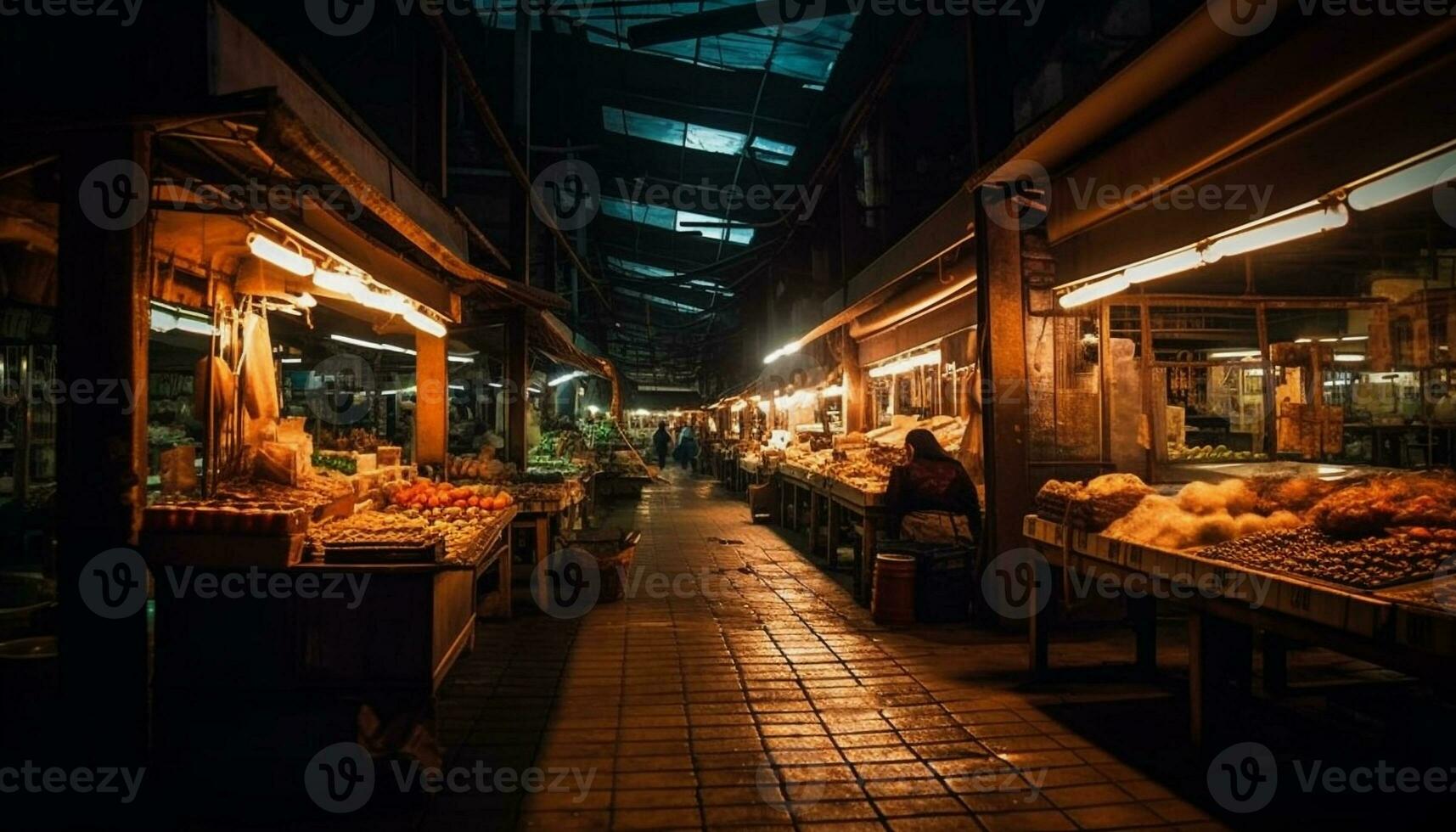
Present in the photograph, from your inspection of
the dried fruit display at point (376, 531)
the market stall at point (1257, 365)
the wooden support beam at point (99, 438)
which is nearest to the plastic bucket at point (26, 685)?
the wooden support beam at point (99, 438)

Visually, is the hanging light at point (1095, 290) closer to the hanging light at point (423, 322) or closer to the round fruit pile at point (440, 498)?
the round fruit pile at point (440, 498)

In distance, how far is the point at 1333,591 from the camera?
3285mm

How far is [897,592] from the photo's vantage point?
24.7ft

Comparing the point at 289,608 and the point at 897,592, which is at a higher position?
the point at 289,608

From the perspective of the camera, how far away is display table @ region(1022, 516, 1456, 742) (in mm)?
2949

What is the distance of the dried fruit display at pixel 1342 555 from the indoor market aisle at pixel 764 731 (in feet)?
4.62

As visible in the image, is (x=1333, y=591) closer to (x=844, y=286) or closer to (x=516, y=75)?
(x=844, y=286)

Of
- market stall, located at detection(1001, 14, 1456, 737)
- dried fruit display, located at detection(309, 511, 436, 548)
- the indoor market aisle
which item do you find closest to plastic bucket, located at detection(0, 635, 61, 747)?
dried fruit display, located at detection(309, 511, 436, 548)

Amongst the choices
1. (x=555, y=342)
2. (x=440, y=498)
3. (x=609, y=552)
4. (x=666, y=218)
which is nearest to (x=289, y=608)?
(x=440, y=498)

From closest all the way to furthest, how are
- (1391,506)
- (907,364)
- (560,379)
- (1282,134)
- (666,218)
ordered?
1. (1391,506)
2. (1282,134)
3. (907,364)
4. (666,218)
5. (560,379)

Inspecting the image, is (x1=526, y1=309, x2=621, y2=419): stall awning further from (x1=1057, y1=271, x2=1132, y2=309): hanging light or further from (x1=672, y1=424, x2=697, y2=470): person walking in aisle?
(x1=672, y1=424, x2=697, y2=470): person walking in aisle

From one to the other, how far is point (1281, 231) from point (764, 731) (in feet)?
16.2

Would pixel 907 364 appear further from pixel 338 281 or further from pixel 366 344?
pixel 366 344

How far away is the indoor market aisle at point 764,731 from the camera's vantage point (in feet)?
12.5
